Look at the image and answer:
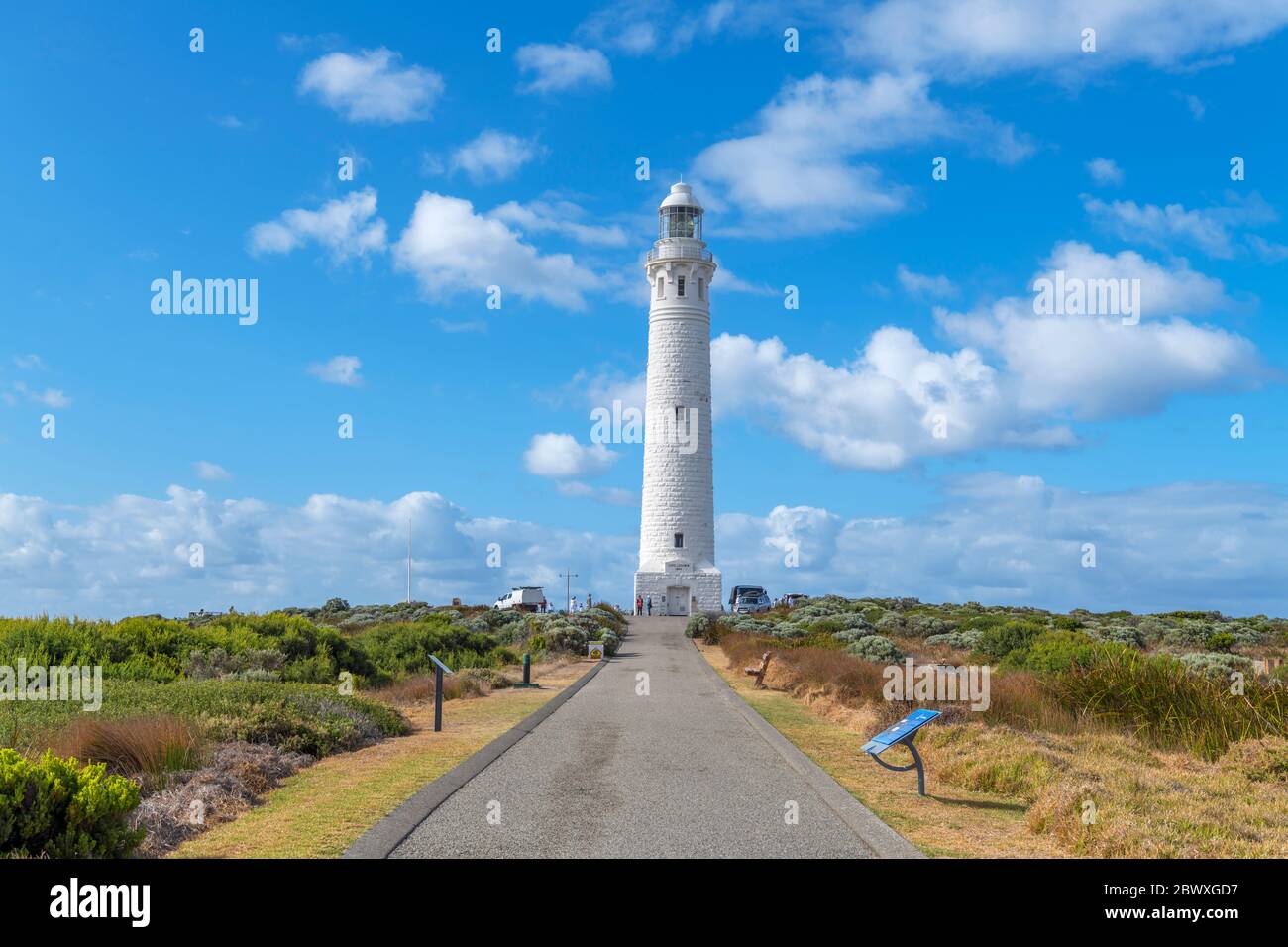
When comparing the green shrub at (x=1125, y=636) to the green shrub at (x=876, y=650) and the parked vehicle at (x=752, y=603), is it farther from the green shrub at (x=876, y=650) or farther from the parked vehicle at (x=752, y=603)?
the parked vehicle at (x=752, y=603)

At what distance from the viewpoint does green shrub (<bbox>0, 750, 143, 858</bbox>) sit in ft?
22.2

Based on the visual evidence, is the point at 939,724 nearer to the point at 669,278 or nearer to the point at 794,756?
the point at 794,756

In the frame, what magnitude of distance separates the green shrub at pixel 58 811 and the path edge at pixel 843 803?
215 inches

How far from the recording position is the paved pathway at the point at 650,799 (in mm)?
8391

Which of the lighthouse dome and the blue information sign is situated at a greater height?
the lighthouse dome

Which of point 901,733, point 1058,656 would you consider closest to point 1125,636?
point 1058,656

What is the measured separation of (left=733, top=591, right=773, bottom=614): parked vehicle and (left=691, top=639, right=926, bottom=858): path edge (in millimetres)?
39207

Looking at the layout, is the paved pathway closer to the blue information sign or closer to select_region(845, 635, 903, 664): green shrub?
the blue information sign

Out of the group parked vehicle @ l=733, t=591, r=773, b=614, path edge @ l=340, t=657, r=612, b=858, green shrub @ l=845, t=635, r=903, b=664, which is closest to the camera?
path edge @ l=340, t=657, r=612, b=858

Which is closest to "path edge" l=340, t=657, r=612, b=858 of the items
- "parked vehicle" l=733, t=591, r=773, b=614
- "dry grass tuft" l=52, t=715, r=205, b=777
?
"dry grass tuft" l=52, t=715, r=205, b=777

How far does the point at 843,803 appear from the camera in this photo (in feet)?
33.6
